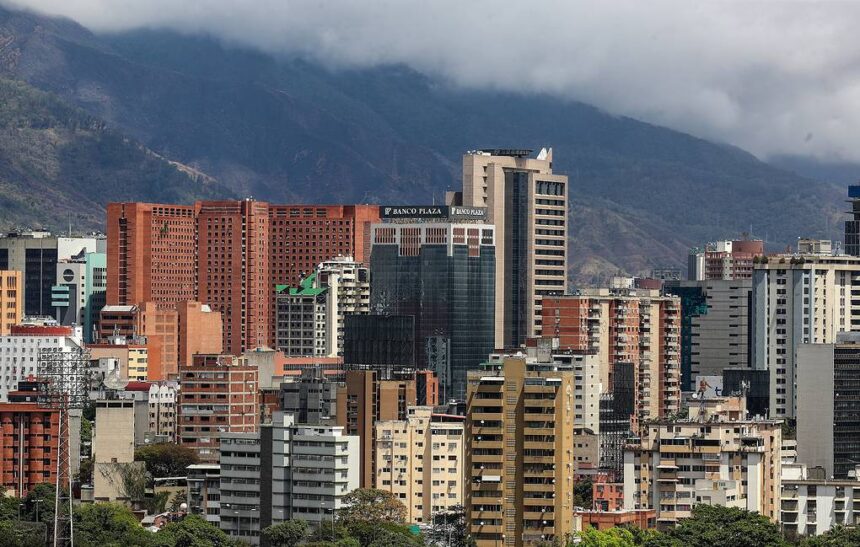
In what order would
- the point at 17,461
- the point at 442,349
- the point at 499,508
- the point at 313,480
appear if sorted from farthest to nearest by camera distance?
the point at 442,349
the point at 17,461
the point at 313,480
the point at 499,508

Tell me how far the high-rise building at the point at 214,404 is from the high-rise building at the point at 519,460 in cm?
3980

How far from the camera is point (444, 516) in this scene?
12612 centimetres

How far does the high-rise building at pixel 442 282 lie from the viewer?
18375 cm

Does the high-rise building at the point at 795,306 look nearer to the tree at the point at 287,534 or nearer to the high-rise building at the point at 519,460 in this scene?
the high-rise building at the point at 519,460

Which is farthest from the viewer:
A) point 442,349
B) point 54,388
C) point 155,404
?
point 442,349

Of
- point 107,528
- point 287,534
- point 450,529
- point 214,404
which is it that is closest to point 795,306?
point 214,404

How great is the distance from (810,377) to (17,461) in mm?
52681

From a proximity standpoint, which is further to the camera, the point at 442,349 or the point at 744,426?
the point at 442,349

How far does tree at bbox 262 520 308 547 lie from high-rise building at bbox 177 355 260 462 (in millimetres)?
34403

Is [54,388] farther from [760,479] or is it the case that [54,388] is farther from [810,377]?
[810,377]

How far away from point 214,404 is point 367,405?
23.3 m

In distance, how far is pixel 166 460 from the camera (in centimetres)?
14688

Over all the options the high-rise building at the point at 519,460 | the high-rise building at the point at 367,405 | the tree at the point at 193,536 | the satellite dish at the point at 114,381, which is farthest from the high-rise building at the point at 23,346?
the high-rise building at the point at 519,460

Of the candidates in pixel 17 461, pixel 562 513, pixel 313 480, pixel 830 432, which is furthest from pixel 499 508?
pixel 830 432
